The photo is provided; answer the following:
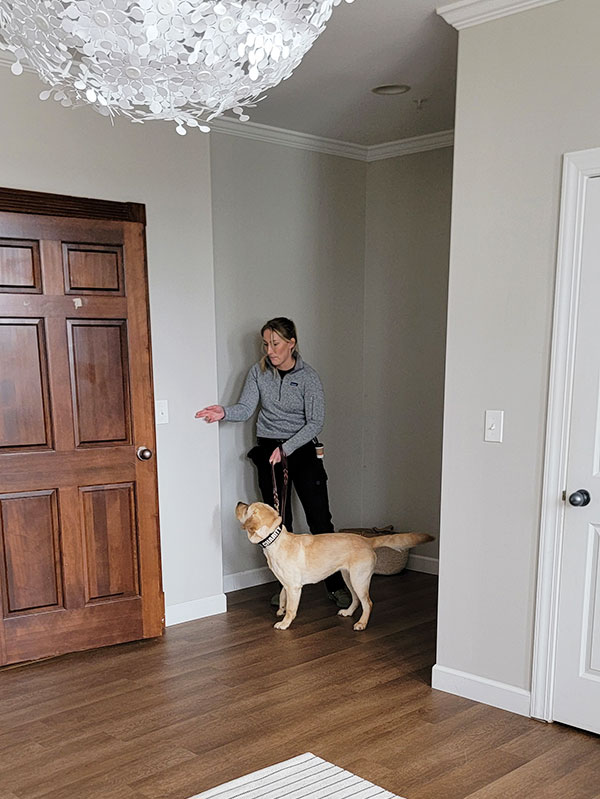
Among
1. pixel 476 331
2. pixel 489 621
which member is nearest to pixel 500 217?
pixel 476 331

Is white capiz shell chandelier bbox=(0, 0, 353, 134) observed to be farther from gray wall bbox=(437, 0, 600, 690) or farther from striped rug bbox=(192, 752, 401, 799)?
striped rug bbox=(192, 752, 401, 799)

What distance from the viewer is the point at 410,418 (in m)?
5.04

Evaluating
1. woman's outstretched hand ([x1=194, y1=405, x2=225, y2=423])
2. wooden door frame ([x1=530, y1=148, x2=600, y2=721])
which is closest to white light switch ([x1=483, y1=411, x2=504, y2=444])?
wooden door frame ([x1=530, y1=148, x2=600, y2=721])

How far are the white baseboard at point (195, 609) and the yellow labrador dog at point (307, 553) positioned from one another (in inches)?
16.1

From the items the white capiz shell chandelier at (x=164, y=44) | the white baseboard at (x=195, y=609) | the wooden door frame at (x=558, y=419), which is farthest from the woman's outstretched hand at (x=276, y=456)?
→ the white capiz shell chandelier at (x=164, y=44)

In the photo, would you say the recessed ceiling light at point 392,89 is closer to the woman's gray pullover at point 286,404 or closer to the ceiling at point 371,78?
the ceiling at point 371,78

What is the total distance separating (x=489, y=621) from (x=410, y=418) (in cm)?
212

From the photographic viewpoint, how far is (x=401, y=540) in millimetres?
3951

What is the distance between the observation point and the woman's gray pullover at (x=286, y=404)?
4211 millimetres

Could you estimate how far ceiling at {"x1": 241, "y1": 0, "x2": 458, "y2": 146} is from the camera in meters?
3.01

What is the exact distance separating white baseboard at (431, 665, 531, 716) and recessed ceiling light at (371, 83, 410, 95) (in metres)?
2.81

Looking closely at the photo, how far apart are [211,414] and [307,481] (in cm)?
70

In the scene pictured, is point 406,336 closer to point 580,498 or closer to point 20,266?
point 580,498

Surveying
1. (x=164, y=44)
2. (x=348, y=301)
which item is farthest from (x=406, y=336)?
(x=164, y=44)
